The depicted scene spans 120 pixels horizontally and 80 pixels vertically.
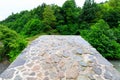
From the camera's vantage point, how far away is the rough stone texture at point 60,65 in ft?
11.4

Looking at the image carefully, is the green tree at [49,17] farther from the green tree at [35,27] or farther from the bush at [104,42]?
the bush at [104,42]

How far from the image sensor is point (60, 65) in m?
3.76

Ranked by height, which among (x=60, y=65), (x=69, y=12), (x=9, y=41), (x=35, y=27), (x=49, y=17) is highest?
(x=69, y=12)

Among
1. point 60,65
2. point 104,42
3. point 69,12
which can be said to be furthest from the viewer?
point 69,12

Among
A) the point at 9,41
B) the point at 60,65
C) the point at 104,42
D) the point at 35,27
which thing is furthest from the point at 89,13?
the point at 60,65

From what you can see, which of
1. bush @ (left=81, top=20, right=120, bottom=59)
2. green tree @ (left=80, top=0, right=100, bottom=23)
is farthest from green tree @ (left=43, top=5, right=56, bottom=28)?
bush @ (left=81, top=20, right=120, bottom=59)

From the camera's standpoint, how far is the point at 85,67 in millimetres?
3656

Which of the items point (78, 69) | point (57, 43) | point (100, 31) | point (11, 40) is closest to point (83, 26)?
point (100, 31)

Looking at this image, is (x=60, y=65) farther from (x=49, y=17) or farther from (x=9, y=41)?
(x=49, y=17)

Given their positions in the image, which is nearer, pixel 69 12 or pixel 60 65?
pixel 60 65

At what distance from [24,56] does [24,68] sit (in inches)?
19.4

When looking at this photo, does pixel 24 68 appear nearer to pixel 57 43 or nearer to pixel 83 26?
pixel 57 43

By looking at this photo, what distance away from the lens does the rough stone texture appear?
3.47 meters

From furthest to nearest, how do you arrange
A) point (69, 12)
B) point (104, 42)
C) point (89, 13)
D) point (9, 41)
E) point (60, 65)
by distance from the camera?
point (69, 12)
point (89, 13)
point (104, 42)
point (9, 41)
point (60, 65)
